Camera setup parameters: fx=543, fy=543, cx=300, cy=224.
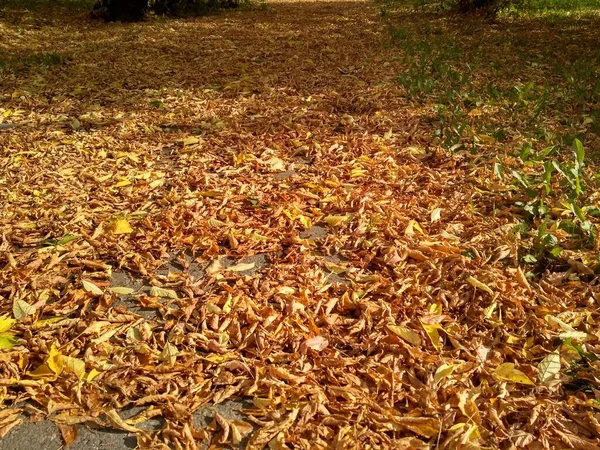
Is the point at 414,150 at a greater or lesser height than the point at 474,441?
greater

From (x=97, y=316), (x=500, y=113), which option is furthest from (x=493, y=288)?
(x=500, y=113)

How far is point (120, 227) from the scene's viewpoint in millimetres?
3002

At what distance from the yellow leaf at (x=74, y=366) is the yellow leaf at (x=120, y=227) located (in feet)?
3.31

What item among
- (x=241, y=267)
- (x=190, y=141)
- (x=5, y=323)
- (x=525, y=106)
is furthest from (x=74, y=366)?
(x=525, y=106)

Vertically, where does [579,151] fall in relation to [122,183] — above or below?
above

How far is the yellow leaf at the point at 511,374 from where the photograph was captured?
204 cm

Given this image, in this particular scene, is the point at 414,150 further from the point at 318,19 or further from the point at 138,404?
the point at 318,19

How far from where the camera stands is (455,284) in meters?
2.59

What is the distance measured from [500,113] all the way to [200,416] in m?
4.02

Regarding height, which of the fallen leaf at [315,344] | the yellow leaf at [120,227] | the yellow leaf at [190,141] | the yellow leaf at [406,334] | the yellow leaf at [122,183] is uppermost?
the yellow leaf at [190,141]

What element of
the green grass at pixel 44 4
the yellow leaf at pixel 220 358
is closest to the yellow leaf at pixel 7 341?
the yellow leaf at pixel 220 358

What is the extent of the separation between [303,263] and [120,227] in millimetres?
1051

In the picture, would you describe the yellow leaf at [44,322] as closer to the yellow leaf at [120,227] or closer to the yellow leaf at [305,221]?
the yellow leaf at [120,227]

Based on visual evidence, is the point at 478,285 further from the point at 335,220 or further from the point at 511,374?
the point at 335,220
